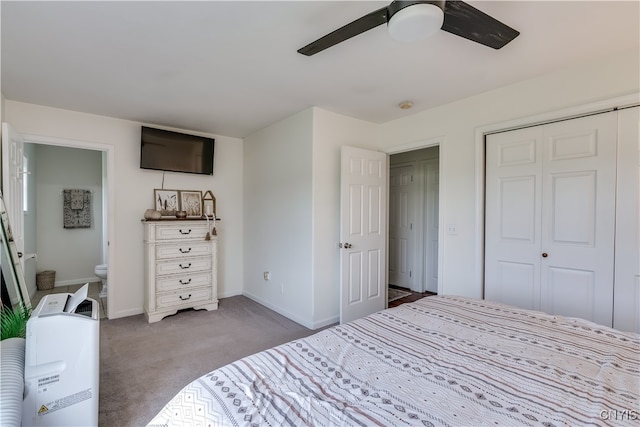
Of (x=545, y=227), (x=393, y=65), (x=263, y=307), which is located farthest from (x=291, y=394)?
(x=263, y=307)

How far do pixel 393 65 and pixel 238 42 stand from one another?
3.67 feet

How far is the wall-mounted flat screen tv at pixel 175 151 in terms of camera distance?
3.58 meters

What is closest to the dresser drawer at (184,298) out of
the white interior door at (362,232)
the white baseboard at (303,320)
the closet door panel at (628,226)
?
the white baseboard at (303,320)

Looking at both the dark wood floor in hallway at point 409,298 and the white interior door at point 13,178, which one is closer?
the white interior door at point 13,178

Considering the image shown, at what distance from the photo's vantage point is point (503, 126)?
2.61 m

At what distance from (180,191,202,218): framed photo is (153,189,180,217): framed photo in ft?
0.24

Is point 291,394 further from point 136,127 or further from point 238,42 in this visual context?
point 136,127

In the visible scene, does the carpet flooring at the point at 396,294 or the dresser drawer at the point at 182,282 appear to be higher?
the dresser drawer at the point at 182,282

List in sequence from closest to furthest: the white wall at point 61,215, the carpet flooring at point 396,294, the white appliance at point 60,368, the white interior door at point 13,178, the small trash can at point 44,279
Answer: the white appliance at point 60,368
the white interior door at point 13,178
the carpet flooring at point 396,294
the small trash can at point 44,279
the white wall at point 61,215

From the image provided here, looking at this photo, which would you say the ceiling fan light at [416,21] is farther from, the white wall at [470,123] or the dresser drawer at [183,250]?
the dresser drawer at [183,250]

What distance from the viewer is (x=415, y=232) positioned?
4.63 meters

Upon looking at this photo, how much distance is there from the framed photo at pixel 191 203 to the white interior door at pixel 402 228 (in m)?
3.00

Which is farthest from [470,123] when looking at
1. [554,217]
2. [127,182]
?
[127,182]

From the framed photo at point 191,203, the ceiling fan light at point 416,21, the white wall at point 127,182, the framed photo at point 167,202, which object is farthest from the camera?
the framed photo at point 191,203
